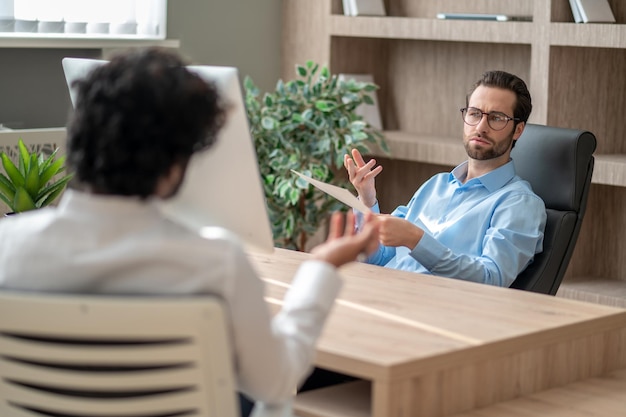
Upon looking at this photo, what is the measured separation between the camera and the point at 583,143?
285 centimetres

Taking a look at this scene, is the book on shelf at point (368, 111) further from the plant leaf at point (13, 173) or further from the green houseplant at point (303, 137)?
the plant leaf at point (13, 173)

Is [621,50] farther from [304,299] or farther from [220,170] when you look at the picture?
[304,299]

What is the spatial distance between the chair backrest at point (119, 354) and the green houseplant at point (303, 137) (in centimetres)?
287

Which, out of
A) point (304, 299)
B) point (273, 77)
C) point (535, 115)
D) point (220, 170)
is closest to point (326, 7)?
point (273, 77)

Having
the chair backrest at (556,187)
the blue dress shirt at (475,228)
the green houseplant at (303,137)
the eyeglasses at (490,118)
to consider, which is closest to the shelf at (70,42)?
the green houseplant at (303,137)

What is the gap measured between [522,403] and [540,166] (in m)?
1.06

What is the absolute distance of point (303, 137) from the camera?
4418mm

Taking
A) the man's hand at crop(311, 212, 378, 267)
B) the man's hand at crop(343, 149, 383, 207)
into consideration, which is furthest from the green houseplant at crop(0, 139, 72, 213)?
the man's hand at crop(311, 212, 378, 267)

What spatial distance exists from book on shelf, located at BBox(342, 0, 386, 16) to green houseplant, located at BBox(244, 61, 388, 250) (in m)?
0.35

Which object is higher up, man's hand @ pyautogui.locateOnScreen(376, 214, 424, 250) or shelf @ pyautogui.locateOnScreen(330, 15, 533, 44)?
shelf @ pyautogui.locateOnScreen(330, 15, 533, 44)

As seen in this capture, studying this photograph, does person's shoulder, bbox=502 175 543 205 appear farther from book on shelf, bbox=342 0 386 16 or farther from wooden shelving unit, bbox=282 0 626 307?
book on shelf, bbox=342 0 386 16

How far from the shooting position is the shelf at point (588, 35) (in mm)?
3777

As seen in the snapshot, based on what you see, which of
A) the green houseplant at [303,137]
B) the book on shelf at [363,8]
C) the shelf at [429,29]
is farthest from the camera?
the book on shelf at [363,8]

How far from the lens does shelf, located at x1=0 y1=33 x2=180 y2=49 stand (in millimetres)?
4039
